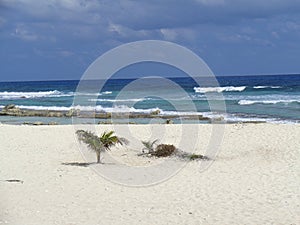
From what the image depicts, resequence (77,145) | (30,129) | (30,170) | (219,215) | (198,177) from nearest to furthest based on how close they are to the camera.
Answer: (219,215), (198,177), (30,170), (77,145), (30,129)

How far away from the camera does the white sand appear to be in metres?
6.78

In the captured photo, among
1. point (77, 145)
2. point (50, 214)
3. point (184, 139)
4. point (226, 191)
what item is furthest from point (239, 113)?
point (50, 214)

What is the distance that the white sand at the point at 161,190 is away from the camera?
6777 mm

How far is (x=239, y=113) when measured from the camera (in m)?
27.2

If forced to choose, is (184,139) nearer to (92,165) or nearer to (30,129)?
(92,165)

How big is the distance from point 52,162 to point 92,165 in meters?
1.07

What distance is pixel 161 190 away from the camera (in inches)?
341

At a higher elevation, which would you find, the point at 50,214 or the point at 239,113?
the point at 239,113

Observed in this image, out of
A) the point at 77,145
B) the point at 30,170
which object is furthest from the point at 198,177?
the point at 77,145

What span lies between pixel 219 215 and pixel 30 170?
5048mm

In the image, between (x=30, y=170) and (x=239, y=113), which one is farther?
(x=239, y=113)

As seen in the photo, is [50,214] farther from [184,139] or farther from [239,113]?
[239,113]

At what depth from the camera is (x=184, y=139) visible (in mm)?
14984

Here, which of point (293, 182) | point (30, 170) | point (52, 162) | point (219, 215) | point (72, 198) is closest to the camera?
point (219, 215)
